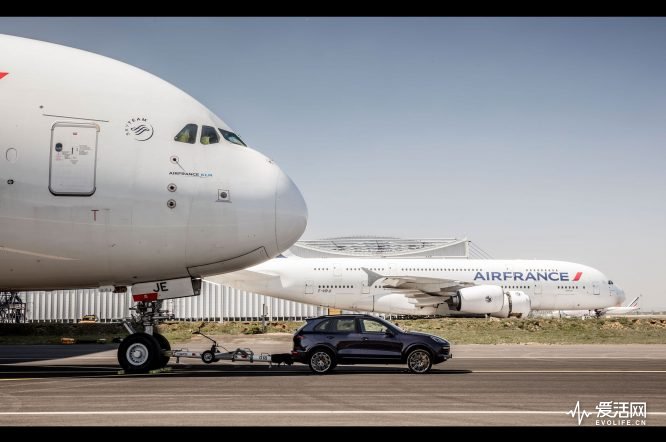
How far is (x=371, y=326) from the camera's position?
17.0 m

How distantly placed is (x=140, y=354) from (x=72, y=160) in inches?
182

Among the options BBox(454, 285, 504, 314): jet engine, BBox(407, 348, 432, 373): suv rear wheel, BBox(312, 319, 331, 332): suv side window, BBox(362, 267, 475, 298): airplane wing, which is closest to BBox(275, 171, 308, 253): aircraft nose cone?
BBox(312, 319, 331, 332): suv side window

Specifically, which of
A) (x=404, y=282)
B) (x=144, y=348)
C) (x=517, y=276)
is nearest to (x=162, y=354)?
(x=144, y=348)

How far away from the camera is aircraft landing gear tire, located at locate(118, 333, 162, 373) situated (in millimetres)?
15141

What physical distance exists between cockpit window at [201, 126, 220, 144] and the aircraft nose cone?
1615mm

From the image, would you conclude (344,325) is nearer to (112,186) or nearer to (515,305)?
(112,186)

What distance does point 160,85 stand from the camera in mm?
15273

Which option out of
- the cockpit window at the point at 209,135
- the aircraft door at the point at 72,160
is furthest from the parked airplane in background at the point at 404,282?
the aircraft door at the point at 72,160

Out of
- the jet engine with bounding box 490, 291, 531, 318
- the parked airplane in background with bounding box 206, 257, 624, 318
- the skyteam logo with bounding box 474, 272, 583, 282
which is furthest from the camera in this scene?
the skyteam logo with bounding box 474, 272, 583, 282

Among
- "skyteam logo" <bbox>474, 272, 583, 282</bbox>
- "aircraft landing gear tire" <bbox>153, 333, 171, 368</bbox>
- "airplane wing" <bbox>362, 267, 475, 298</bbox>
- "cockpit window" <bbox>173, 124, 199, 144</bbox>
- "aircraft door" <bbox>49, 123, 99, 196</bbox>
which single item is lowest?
"aircraft landing gear tire" <bbox>153, 333, 171, 368</bbox>

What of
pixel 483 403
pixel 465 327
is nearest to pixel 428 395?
pixel 483 403

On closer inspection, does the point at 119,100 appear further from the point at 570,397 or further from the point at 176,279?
the point at 570,397

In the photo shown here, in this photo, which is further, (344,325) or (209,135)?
(344,325)

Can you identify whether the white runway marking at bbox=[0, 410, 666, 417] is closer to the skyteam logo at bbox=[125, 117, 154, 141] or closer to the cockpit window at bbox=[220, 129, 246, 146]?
the skyteam logo at bbox=[125, 117, 154, 141]
